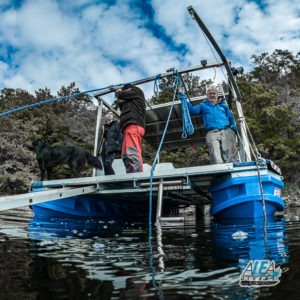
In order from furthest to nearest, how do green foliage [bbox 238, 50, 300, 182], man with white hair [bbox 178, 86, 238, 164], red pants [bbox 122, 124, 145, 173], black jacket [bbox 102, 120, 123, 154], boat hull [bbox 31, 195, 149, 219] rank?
green foliage [bbox 238, 50, 300, 182]
black jacket [bbox 102, 120, 123, 154]
boat hull [bbox 31, 195, 149, 219]
man with white hair [bbox 178, 86, 238, 164]
red pants [bbox 122, 124, 145, 173]

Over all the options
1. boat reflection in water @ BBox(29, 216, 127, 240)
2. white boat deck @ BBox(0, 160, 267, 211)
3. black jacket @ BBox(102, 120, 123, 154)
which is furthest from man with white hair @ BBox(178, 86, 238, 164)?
boat reflection in water @ BBox(29, 216, 127, 240)

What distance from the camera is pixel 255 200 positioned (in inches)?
166

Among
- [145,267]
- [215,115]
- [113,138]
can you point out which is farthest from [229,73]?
[145,267]

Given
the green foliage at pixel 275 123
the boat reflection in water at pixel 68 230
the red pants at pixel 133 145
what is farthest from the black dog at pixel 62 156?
the green foliage at pixel 275 123

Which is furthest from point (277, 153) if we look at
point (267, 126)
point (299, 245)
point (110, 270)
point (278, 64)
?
point (110, 270)

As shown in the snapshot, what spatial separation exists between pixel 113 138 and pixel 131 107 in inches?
72.1

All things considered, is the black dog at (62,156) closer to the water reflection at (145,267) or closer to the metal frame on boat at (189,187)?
the metal frame on boat at (189,187)

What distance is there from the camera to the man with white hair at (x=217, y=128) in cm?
511

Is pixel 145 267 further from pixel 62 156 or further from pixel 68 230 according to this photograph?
pixel 62 156

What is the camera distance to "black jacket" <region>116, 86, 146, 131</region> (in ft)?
15.6

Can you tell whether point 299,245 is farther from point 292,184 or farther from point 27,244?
point 292,184

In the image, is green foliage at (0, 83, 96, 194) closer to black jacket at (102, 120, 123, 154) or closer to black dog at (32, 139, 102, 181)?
black dog at (32, 139, 102, 181)

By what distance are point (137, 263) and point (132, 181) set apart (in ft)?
9.94

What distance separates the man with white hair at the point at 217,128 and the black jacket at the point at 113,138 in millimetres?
1801
